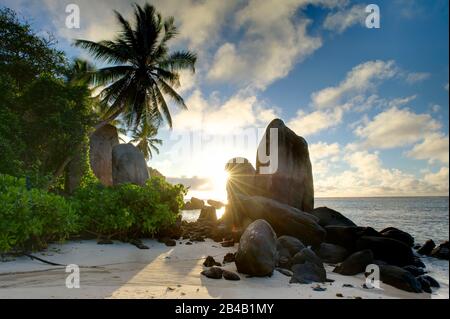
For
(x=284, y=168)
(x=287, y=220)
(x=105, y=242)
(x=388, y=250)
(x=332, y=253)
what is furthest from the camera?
(x=284, y=168)

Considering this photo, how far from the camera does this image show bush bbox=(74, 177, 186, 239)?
10.2 metres

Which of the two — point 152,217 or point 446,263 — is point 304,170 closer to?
point 446,263

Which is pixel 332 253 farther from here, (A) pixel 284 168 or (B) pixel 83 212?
(B) pixel 83 212

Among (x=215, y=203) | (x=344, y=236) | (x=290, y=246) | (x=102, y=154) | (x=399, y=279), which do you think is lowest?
(x=215, y=203)

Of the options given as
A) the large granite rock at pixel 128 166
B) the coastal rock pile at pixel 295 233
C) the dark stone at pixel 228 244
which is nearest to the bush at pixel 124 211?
the dark stone at pixel 228 244

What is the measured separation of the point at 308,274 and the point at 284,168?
29.7ft

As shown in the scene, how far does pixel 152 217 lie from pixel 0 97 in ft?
26.3

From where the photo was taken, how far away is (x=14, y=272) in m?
6.08

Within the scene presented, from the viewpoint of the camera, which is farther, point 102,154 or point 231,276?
point 102,154

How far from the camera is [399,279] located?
7.65 m

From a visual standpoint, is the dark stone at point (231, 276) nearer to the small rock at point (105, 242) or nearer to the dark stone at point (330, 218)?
the small rock at point (105, 242)

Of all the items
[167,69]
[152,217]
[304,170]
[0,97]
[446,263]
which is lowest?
[446,263]

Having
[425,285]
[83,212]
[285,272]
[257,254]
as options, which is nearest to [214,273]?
[257,254]
